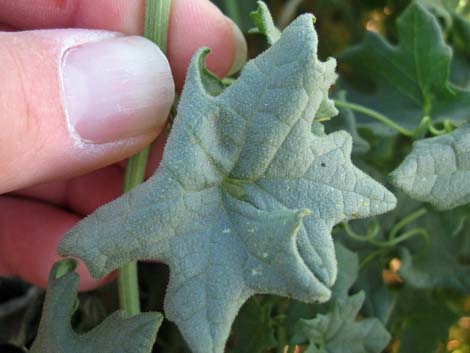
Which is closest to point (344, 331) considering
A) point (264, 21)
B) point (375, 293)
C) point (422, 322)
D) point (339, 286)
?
point (339, 286)

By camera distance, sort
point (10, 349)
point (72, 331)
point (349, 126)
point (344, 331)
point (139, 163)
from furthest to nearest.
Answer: point (10, 349) < point (349, 126) < point (344, 331) < point (139, 163) < point (72, 331)

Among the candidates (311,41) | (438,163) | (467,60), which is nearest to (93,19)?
(311,41)

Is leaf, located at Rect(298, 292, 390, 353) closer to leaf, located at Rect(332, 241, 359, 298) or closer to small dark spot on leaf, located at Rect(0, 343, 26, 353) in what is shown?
leaf, located at Rect(332, 241, 359, 298)

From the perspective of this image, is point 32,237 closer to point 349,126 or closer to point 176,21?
point 176,21

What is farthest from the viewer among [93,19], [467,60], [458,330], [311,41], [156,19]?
[458,330]

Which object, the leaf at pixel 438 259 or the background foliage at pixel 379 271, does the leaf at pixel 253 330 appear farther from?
the leaf at pixel 438 259

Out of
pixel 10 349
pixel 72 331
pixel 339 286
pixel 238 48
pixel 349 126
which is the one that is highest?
pixel 238 48

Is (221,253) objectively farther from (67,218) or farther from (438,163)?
(67,218)

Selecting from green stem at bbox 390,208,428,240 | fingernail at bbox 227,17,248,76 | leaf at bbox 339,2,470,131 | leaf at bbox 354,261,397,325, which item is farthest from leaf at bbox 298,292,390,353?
fingernail at bbox 227,17,248,76
